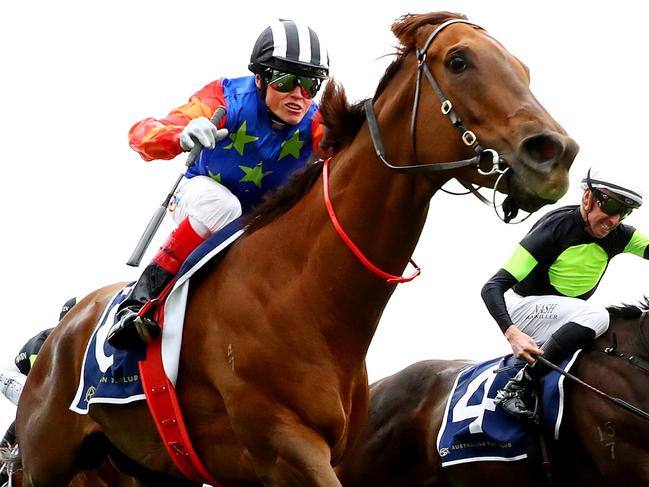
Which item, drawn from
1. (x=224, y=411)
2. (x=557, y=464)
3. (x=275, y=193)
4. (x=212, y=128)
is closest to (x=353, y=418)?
(x=224, y=411)

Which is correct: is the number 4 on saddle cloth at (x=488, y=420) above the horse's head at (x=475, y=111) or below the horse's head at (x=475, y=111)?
below

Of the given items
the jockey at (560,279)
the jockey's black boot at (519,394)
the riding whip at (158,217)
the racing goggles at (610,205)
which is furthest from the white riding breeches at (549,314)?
the riding whip at (158,217)

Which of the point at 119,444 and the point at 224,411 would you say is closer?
the point at 224,411

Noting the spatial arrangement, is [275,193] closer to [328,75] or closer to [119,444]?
[328,75]

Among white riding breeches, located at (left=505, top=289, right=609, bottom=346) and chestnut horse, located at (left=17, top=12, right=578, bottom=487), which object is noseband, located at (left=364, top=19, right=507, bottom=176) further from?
white riding breeches, located at (left=505, top=289, right=609, bottom=346)

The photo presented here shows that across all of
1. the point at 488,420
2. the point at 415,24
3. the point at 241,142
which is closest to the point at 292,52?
the point at 241,142

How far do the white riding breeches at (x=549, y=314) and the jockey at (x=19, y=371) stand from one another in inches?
107

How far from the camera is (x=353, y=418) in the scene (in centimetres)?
466

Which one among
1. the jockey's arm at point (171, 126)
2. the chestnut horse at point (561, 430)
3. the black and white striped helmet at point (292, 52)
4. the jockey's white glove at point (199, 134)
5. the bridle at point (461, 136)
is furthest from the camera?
the chestnut horse at point (561, 430)

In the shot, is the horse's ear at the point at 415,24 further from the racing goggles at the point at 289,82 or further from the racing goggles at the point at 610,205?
the racing goggles at the point at 610,205

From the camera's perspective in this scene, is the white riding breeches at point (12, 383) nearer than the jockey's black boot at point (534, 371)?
No

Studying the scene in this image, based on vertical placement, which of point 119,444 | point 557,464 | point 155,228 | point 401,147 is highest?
point 401,147

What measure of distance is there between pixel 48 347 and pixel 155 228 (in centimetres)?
137

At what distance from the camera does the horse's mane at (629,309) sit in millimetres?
6719
